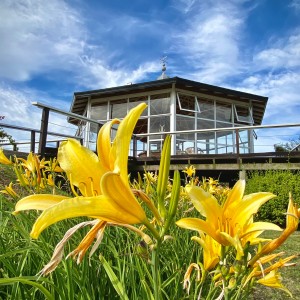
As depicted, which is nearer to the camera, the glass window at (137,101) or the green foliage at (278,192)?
the green foliage at (278,192)

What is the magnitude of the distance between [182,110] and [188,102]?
0.45 meters

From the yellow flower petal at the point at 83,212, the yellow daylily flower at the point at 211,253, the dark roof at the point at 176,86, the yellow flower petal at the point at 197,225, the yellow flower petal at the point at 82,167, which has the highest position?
the dark roof at the point at 176,86

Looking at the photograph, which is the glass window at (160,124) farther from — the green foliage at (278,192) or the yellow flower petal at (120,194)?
the yellow flower petal at (120,194)

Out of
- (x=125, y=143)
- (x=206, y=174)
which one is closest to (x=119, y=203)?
(x=125, y=143)

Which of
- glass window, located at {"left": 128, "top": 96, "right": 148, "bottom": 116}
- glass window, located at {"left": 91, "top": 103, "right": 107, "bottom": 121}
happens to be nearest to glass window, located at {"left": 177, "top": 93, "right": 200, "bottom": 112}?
glass window, located at {"left": 128, "top": 96, "right": 148, "bottom": 116}

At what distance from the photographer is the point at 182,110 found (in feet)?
42.1

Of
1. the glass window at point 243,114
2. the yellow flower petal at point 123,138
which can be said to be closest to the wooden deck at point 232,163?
the glass window at point 243,114

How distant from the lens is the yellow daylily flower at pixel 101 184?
507mm

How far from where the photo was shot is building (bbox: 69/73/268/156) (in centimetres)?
1214

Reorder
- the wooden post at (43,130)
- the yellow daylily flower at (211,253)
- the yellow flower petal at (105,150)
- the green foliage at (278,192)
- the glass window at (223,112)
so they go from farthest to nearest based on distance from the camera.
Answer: the glass window at (223,112) → the wooden post at (43,130) → the green foliage at (278,192) → the yellow daylily flower at (211,253) → the yellow flower petal at (105,150)

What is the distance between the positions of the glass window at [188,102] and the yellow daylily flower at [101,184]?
1204 cm

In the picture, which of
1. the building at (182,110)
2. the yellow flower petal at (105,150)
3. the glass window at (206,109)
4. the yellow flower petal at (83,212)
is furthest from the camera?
the glass window at (206,109)

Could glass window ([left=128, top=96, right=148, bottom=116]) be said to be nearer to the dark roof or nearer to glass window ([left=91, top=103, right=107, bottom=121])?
the dark roof

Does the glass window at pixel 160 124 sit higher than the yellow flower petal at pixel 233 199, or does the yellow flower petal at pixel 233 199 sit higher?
the glass window at pixel 160 124
